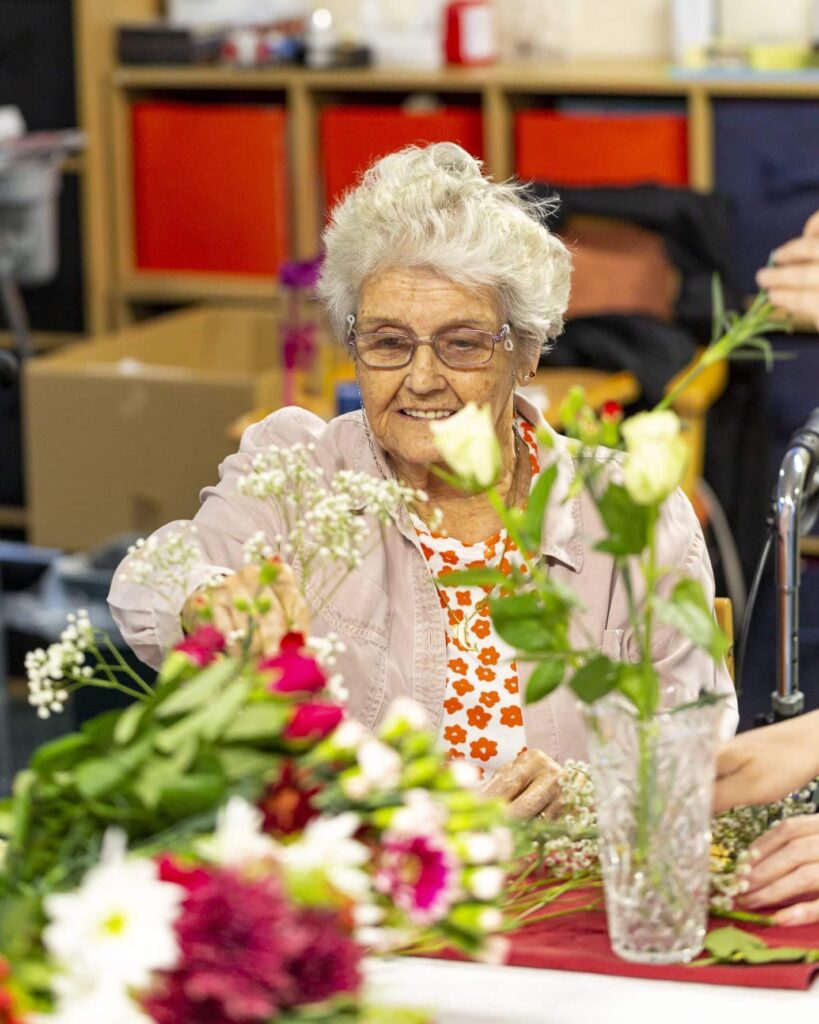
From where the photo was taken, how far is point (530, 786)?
158 cm

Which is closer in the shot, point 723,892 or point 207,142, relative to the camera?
point 723,892

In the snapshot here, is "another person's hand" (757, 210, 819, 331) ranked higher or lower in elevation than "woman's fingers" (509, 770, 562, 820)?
higher

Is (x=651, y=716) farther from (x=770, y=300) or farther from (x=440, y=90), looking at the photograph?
(x=440, y=90)

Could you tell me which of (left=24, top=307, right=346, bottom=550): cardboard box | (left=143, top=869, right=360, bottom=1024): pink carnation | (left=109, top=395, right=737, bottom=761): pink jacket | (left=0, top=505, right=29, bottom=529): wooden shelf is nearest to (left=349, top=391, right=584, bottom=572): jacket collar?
(left=109, top=395, right=737, bottom=761): pink jacket

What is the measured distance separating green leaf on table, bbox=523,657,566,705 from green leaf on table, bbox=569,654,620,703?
1cm

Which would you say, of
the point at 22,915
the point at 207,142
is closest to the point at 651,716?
the point at 22,915

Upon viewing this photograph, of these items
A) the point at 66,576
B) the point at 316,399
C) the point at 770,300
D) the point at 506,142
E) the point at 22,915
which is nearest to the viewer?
the point at 22,915

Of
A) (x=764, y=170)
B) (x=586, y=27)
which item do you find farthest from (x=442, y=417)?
(x=586, y=27)

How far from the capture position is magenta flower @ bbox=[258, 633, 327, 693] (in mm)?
1083

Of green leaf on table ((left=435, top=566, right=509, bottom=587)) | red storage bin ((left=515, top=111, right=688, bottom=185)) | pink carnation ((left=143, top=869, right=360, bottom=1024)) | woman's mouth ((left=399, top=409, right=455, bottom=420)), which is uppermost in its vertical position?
red storage bin ((left=515, top=111, right=688, bottom=185))

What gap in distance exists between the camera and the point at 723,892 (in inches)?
53.6

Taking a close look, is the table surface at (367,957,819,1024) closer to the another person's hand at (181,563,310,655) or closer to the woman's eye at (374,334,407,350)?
the another person's hand at (181,563,310,655)

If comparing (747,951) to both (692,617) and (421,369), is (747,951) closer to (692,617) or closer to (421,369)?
(692,617)

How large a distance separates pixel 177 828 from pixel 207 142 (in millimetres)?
3425
